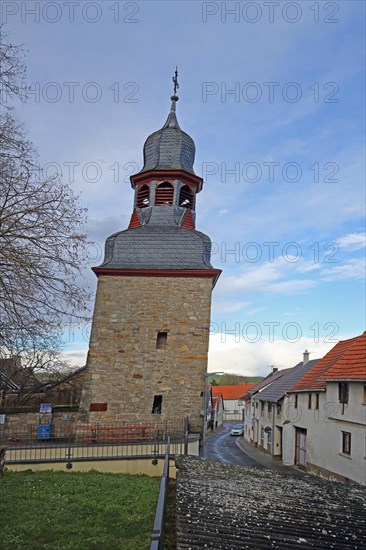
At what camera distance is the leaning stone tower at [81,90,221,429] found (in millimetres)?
15805

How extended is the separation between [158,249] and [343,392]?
9.12 m

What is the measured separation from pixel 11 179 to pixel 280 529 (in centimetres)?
638

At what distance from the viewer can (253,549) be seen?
603 cm

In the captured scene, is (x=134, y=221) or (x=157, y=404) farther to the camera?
(x=134, y=221)

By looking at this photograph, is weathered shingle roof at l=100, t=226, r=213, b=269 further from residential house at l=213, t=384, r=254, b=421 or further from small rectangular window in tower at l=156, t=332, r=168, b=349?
residential house at l=213, t=384, r=254, b=421

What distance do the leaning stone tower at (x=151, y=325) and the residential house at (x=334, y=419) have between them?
5.62 metres

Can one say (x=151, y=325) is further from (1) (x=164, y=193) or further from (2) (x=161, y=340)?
(1) (x=164, y=193)

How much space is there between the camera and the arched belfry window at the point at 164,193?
19.4 meters

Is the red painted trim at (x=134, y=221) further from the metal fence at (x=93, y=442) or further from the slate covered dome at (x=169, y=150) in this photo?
the metal fence at (x=93, y=442)

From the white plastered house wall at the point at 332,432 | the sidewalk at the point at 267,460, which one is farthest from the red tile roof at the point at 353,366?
the sidewalk at the point at 267,460

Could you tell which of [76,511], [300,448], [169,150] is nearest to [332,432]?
[300,448]

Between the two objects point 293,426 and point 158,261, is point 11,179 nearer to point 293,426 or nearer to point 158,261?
point 158,261

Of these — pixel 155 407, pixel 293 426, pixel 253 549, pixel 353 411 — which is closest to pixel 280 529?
pixel 253 549

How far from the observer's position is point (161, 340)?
16656mm
